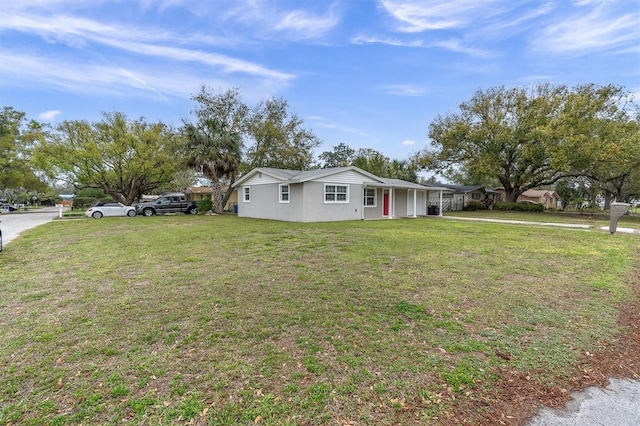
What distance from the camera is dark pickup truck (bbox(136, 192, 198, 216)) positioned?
949 inches

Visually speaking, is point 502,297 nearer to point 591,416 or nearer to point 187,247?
point 591,416

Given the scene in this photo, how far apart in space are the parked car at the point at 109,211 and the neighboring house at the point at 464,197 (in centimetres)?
2554

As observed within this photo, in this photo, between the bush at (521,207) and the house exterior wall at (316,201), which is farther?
the bush at (521,207)

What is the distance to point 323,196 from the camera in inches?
687

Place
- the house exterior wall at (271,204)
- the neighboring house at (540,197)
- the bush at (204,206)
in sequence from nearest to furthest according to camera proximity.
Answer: the house exterior wall at (271,204)
the bush at (204,206)
the neighboring house at (540,197)

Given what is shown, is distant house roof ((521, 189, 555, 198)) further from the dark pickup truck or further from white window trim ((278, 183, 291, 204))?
the dark pickup truck

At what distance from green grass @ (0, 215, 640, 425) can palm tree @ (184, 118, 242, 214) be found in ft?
51.7

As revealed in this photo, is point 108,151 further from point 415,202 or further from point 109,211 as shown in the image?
point 415,202

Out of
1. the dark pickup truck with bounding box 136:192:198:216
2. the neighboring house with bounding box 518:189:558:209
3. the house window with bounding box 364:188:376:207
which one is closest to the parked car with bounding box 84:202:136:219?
the dark pickup truck with bounding box 136:192:198:216

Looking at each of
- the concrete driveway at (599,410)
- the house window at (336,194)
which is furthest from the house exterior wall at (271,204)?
the concrete driveway at (599,410)

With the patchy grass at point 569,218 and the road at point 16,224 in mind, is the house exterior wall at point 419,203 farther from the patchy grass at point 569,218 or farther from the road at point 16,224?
the road at point 16,224

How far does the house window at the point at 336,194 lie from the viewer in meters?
17.7

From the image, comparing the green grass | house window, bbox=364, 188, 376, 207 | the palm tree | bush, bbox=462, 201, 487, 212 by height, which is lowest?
the green grass

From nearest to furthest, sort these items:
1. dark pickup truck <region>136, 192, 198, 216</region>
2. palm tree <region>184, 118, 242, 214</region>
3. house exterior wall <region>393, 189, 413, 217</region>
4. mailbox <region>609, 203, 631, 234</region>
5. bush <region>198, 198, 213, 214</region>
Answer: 1. mailbox <region>609, 203, 631, 234</region>
2. house exterior wall <region>393, 189, 413, 217</region>
3. palm tree <region>184, 118, 242, 214</region>
4. dark pickup truck <region>136, 192, 198, 216</region>
5. bush <region>198, 198, 213, 214</region>
